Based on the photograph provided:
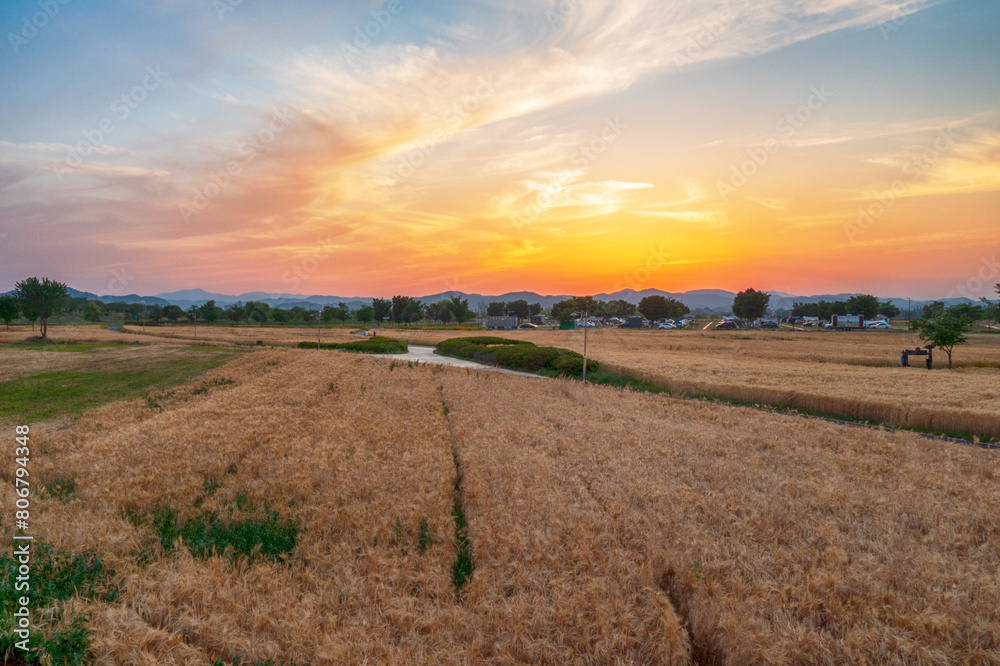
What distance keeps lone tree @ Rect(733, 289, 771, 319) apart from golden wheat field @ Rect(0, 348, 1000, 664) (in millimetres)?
139826

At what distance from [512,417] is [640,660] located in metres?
15.7

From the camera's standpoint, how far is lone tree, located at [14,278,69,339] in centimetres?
7762

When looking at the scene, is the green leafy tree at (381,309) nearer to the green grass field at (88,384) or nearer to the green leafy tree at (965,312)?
the green grass field at (88,384)

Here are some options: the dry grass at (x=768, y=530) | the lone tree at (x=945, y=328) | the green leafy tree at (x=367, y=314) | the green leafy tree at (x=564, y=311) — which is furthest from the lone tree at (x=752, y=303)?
the dry grass at (x=768, y=530)

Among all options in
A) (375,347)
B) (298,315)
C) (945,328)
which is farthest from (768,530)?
(298,315)

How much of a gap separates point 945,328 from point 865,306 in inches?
5315

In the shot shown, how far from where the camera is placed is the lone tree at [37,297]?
77.6 metres

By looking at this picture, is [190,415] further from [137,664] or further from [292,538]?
[137,664]

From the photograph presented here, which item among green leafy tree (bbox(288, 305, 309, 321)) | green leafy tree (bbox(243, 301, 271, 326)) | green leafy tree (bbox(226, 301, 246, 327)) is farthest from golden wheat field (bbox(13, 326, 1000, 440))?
green leafy tree (bbox(243, 301, 271, 326))

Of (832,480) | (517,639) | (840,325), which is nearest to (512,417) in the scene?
(832,480)

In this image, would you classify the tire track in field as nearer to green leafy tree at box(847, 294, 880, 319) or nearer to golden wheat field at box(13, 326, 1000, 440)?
golden wheat field at box(13, 326, 1000, 440)

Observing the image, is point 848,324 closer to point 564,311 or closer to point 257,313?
point 564,311

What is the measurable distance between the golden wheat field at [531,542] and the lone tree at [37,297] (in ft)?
267

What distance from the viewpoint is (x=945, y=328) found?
4422 centimetres
